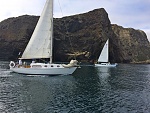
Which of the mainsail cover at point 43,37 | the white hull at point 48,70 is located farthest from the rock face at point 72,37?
the white hull at point 48,70

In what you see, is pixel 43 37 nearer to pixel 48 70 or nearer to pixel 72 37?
pixel 48 70

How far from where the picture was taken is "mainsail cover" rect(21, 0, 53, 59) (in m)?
51.6

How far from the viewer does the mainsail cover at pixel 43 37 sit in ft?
169

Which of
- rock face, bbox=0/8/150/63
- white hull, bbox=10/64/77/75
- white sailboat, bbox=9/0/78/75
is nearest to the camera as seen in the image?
white hull, bbox=10/64/77/75

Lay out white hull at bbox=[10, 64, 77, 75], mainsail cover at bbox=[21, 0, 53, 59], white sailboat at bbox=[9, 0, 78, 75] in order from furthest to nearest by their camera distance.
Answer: mainsail cover at bbox=[21, 0, 53, 59], white sailboat at bbox=[9, 0, 78, 75], white hull at bbox=[10, 64, 77, 75]

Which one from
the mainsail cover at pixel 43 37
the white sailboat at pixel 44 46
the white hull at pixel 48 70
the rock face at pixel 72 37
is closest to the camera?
the white hull at pixel 48 70

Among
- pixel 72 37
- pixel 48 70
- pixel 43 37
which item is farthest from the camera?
pixel 72 37

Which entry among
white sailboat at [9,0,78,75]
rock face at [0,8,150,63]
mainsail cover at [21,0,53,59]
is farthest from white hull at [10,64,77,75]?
rock face at [0,8,150,63]

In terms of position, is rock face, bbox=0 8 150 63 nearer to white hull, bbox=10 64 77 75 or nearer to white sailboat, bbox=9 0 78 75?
white sailboat, bbox=9 0 78 75

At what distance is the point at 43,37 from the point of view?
5209cm

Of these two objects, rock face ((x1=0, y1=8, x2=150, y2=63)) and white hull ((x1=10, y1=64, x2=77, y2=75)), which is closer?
white hull ((x1=10, y1=64, x2=77, y2=75))

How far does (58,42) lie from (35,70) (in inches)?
4027

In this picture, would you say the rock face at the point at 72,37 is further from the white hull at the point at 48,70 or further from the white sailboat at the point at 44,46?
the white hull at the point at 48,70

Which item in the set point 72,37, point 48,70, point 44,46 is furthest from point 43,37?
point 72,37
